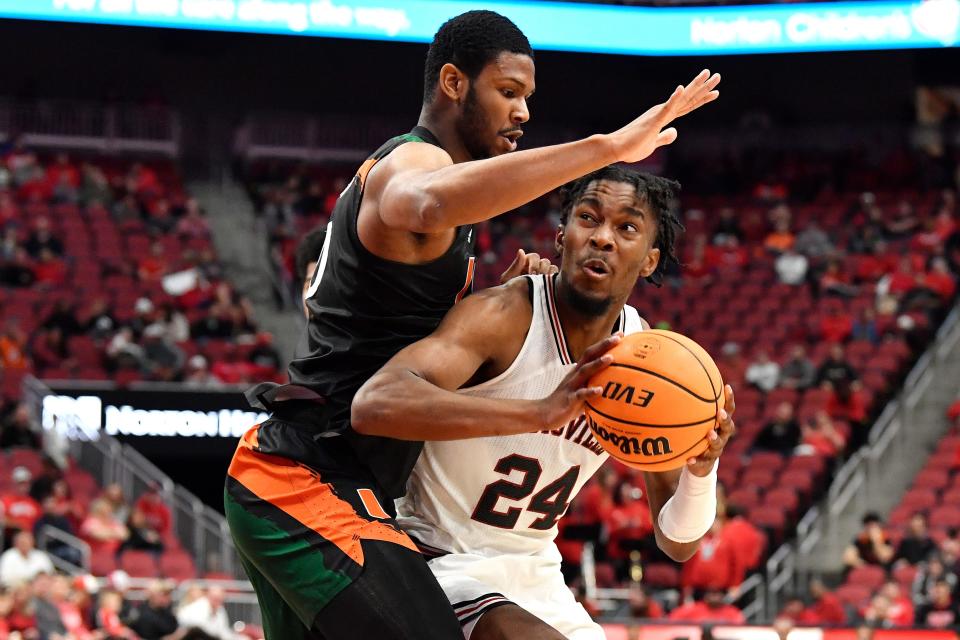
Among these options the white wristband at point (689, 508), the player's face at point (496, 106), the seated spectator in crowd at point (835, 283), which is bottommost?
the white wristband at point (689, 508)

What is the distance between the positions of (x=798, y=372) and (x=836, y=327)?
1.34 meters

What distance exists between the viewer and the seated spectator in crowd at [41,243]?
17.1 m

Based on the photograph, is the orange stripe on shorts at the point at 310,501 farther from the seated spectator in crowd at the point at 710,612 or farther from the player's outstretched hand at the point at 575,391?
the seated spectator in crowd at the point at 710,612

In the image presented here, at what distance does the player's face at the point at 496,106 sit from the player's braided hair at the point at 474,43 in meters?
0.03

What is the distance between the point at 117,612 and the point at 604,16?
1334cm

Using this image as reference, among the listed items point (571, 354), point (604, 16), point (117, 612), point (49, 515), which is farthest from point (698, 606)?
point (604, 16)

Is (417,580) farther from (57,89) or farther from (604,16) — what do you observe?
(57,89)

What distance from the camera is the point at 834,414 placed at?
15625 millimetres

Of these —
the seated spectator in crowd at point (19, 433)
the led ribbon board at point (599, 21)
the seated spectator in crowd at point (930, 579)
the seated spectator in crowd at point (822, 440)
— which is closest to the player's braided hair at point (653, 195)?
the seated spectator in crowd at point (930, 579)

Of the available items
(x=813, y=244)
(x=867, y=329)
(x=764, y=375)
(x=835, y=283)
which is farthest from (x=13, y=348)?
(x=813, y=244)

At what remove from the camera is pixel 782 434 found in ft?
49.1

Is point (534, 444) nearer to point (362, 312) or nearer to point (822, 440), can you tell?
point (362, 312)

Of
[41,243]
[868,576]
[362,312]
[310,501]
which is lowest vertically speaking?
[868,576]

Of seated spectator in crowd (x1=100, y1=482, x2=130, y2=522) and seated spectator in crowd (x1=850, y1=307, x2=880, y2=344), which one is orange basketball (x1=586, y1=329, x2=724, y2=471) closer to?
seated spectator in crowd (x1=100, y1=482, x2=130, y2=522)
